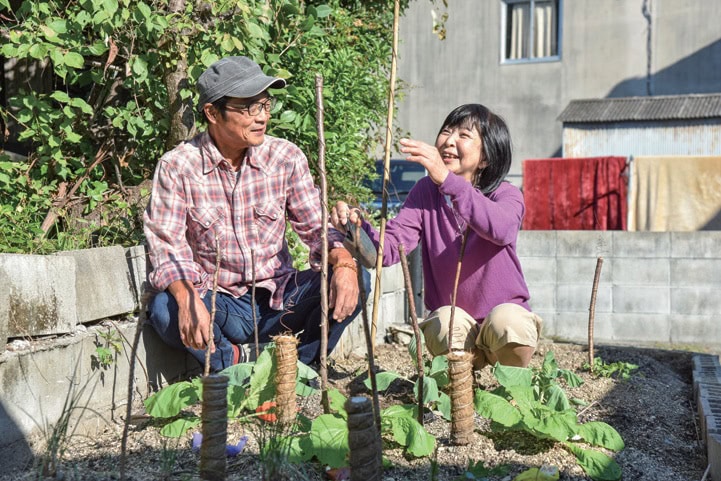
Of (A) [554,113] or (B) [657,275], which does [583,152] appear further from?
(B) [657,275]

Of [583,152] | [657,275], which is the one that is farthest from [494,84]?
[657,275]

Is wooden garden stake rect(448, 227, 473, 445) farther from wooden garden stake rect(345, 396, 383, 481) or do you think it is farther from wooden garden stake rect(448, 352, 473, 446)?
wooden garden stake rect(345, 396, 383, 481)

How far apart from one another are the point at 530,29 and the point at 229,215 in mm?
13120

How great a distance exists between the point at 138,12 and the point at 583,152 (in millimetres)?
11637

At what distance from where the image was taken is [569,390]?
12.3ft

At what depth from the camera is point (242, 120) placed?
10.3 ft

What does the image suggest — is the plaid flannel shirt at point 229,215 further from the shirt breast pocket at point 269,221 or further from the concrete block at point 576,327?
the concrete block at point 576,327

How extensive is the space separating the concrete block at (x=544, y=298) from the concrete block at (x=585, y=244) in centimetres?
30

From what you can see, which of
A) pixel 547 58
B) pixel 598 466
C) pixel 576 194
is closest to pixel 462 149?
pixel 598 466

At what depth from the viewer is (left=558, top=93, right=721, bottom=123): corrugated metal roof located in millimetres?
13109

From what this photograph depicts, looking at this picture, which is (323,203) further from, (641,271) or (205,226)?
(641,271)

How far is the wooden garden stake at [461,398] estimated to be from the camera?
2.52 meters

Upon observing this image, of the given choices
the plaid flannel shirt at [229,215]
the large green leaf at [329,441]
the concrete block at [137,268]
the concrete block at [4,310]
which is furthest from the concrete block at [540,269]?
the concrete block at [4,310]

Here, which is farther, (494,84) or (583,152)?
(494,84)
